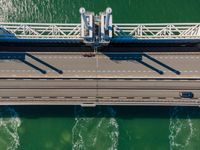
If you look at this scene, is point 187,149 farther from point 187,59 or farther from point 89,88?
point 89,88

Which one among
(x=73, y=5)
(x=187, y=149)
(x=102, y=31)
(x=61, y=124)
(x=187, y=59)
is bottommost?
(x=187, y=149)

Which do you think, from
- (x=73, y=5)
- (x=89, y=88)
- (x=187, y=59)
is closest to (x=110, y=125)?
(x=89, y=88)

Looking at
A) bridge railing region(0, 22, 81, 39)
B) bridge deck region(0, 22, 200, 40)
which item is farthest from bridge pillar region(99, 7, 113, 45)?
bridge railing region(0, 22, 81, 39)

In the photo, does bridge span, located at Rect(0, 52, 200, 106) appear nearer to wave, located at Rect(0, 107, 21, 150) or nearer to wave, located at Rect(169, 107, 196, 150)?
wave, located at Rect(169, 107, 196, 150)

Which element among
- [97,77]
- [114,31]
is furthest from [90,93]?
[114,31]

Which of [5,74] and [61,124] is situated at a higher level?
[5,74]

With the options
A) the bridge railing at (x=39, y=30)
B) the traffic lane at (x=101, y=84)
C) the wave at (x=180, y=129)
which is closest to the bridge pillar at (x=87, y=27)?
the bridge railing at (x=39, y=30)

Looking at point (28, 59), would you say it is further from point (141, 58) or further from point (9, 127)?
point (141, 58)
